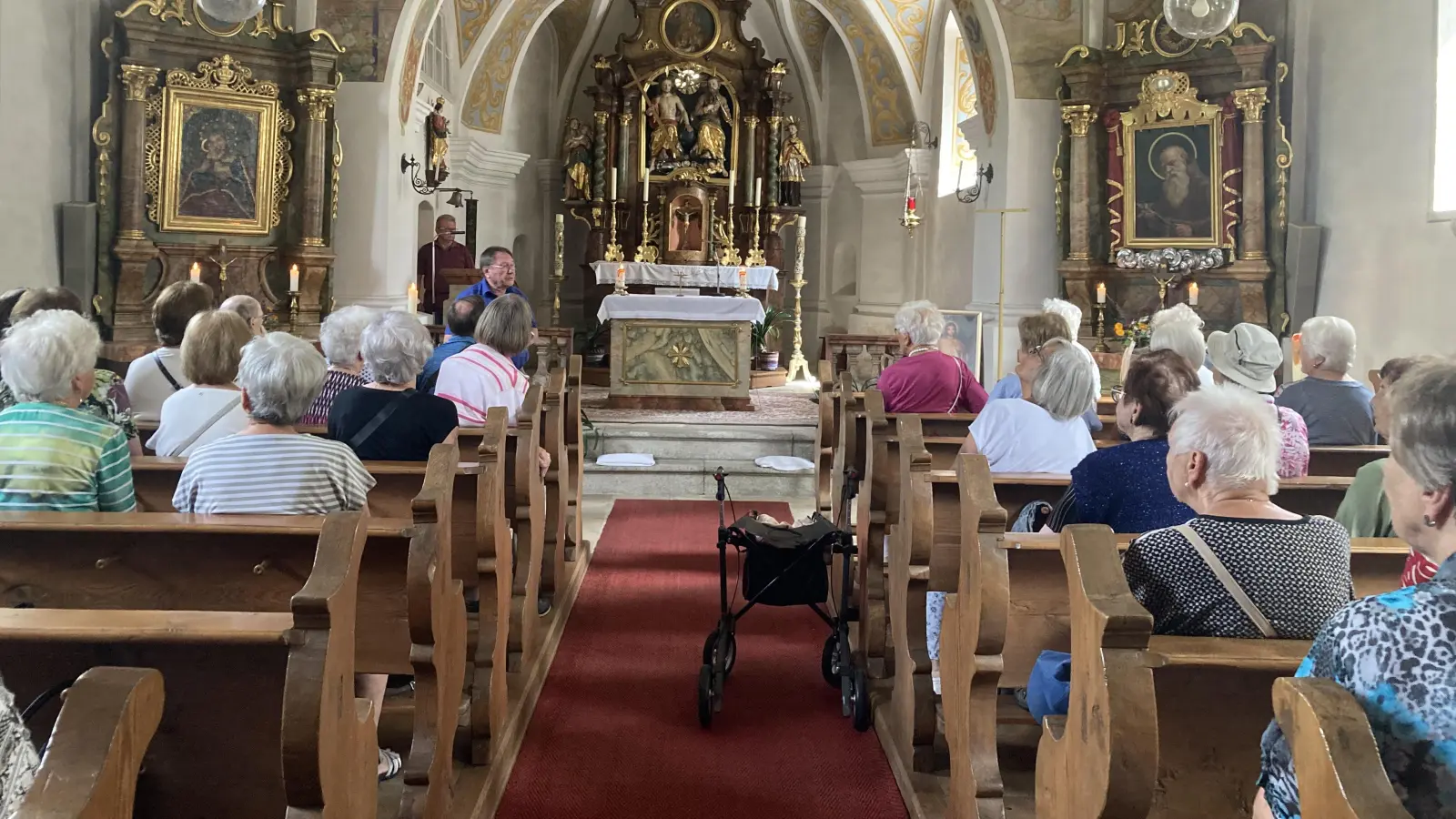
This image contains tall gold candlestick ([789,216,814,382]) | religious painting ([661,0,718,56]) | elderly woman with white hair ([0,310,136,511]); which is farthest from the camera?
religious painting ([661,0,718,56])

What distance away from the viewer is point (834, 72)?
51.3 ft

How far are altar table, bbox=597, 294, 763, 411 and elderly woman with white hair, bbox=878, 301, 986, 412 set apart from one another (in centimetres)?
473

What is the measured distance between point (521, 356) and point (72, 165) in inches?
186

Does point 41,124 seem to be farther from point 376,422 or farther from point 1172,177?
point 1172,177

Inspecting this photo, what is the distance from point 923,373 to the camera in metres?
5.72

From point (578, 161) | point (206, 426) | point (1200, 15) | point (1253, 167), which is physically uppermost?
point (578, 161)

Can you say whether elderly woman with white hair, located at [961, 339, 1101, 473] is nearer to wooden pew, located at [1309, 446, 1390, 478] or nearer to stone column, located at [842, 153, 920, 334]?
wooden pew, located at [1309, 446, 1390, 478]

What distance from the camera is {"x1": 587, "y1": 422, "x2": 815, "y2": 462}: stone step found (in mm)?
8992

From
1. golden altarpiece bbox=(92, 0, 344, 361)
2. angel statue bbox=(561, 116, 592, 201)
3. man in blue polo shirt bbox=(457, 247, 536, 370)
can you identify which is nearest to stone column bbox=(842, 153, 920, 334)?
angel statue bbox=(561, 116, 592, 201)

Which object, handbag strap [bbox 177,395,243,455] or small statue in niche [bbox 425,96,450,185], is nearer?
handbag strap [bbox 177,395,243,455]

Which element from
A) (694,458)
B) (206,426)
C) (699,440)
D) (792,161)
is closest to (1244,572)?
(206,426)

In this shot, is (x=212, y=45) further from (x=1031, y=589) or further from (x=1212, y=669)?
(x=1212, y=669)

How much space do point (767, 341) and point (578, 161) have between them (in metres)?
3.30

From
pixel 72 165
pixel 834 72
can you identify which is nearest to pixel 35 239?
pixel 72 165
